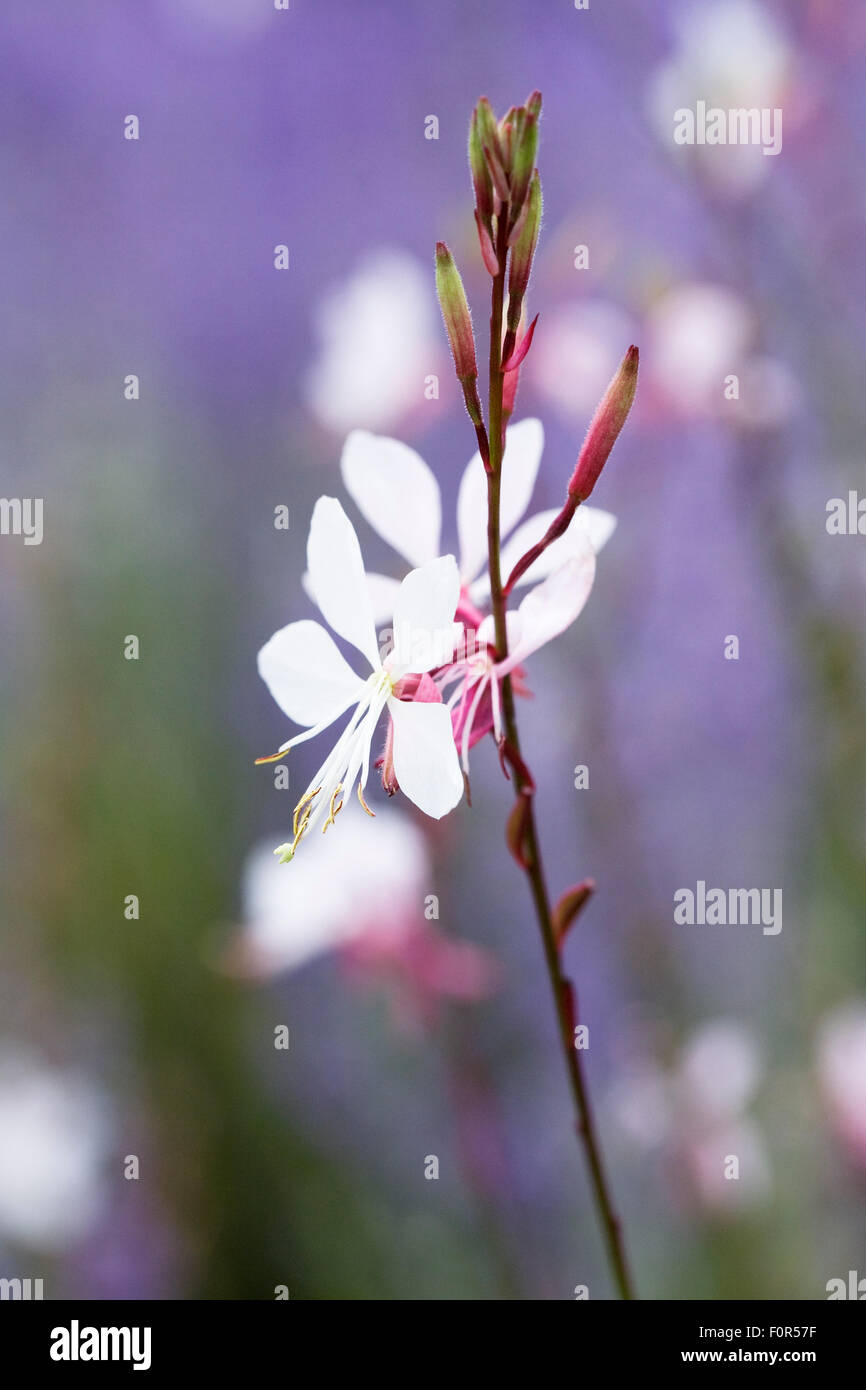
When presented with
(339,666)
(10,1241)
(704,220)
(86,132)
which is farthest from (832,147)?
(10,1241)

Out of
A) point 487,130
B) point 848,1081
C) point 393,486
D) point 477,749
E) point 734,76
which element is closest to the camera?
point 487,130

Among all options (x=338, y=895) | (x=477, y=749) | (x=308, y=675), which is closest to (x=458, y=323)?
(x=308, y=675)

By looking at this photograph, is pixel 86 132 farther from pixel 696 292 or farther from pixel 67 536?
pixel 696 292

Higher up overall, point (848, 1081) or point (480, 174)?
point (480, 174)

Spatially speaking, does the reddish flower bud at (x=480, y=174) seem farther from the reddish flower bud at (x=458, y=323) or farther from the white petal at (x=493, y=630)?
the white petal at (x=493, y=630)

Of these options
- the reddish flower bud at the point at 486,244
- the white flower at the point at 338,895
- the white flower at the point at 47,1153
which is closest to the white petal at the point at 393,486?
the reddish flower bud at the point at 486,244

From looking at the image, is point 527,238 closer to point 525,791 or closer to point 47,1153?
point 525,791
